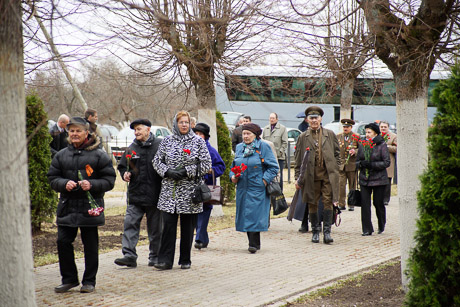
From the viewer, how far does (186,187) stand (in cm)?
728

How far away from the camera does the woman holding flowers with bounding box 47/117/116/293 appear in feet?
20.0

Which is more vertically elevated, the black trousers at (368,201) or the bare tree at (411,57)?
the bare tree at (411,57)

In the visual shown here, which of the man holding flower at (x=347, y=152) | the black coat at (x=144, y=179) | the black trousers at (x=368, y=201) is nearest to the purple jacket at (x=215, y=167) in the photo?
the black coat at (x=144, y=179)

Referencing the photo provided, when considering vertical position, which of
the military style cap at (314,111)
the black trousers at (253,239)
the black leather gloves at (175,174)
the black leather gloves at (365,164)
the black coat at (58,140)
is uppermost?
the military style cap at (314,111)

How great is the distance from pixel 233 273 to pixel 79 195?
2.22m

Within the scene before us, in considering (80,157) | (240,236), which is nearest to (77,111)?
(240,236)

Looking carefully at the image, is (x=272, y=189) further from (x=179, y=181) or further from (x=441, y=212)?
(x=441, y=212)

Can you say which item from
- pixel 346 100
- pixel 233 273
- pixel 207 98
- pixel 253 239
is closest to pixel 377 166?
pixel 253 239

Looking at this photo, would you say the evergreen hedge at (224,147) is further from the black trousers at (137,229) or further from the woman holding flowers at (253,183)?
the black trousers at (137,229)

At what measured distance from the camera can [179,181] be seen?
7.27 m

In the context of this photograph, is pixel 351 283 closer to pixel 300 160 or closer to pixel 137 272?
pixel 137 272

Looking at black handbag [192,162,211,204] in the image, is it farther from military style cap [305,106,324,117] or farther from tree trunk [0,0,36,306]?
tree trunk [0,0,36,306]

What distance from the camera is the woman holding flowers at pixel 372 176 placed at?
10.3 m

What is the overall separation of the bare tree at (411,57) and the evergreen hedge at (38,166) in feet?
19.2
